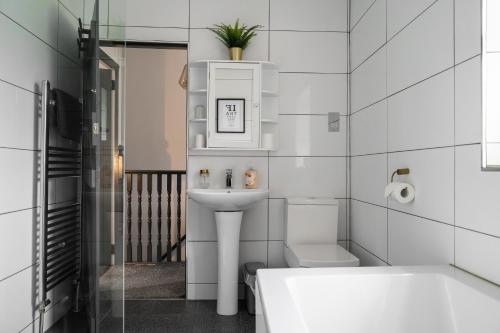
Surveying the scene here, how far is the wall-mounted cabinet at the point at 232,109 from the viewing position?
8.76ft

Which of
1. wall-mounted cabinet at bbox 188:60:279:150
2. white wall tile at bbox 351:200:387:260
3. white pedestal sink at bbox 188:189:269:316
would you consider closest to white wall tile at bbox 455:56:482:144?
white wall tile at bbox 351:200:387:260

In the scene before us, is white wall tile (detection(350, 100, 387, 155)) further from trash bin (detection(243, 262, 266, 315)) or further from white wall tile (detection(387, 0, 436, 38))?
trash bin (detection(243, 262, 266, 315))

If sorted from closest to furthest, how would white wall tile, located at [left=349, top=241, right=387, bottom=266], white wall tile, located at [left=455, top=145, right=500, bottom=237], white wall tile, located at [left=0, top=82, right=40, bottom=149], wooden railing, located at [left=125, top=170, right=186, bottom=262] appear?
white wall tile, located at [left=0, top=82, right=40, bottom=149] < white wall tile, located at [left=455, top=145, right=500, bottom=237] < white wall tile, located at [left=349, top=241, right=387, bottom=266] < wooden railing, located at [left=125, top=170, right=186, bottom=262]

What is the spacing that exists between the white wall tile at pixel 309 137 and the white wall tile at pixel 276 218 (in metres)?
0.39

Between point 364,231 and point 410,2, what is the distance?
1.48 m

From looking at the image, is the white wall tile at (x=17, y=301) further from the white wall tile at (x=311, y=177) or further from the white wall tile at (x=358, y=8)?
the white wall tile at (x=358, y=8)

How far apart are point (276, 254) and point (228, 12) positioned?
197 cm

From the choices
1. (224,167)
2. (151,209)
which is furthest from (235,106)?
(151,209)

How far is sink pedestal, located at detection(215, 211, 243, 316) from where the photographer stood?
8.16ft

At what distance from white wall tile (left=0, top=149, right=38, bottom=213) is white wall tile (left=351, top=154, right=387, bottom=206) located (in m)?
1.82

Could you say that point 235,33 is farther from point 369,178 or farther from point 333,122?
point 369,178

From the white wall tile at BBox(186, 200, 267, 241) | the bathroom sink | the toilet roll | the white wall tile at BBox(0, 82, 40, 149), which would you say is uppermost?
the white wall tile at BBox(0, 82, 40, 149)

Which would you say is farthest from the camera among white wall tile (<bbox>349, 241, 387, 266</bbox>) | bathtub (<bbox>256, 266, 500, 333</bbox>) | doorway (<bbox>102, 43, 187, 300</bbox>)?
doorway (<bbox>102, 43, 187, 300</bbox>)

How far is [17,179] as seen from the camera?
3.46ft
